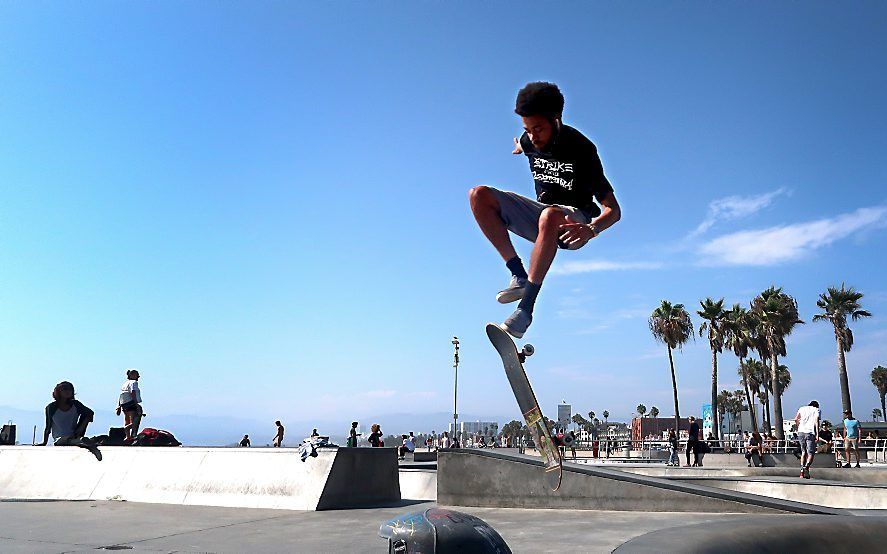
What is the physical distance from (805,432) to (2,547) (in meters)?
17.2

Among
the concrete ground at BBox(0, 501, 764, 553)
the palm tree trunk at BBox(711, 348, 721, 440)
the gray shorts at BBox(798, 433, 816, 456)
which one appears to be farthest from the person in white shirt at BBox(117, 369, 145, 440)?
the palm tree trunk at BBox(711, 348, 721, 440)

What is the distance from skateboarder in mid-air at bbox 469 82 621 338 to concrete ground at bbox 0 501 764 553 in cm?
335

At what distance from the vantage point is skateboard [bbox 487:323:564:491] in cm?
538

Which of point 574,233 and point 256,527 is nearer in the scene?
point 574,233

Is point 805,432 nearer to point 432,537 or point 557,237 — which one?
point 557,237

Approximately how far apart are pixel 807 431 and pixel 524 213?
14.9 metres

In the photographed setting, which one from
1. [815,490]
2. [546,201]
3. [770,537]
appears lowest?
[815,490]

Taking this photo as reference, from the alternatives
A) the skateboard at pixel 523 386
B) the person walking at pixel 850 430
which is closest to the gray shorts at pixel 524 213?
the skateboard at pixel 523 386

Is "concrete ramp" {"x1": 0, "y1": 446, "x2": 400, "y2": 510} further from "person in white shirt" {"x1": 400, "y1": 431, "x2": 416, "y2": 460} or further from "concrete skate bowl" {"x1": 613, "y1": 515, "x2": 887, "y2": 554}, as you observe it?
"person in white shirt" {"x1": 400, "y1": 431, "x2": 416, "y2": 460}

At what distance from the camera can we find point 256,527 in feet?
29.4

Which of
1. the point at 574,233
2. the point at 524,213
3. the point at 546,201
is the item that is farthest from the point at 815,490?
the point at 524,213

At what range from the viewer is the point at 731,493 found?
10.4m

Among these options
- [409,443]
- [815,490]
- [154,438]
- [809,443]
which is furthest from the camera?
[409,443]

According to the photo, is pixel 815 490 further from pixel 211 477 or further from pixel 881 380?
pixel 881 380
